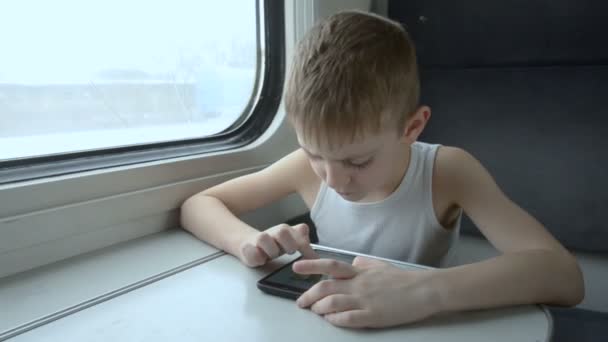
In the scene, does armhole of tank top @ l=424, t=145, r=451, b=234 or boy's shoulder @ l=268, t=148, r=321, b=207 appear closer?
armhole of tank top @ l=424, t=145, r=451, b=234

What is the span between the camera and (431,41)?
52.3 inches

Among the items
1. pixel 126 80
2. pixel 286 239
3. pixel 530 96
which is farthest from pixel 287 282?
pixel 530 96

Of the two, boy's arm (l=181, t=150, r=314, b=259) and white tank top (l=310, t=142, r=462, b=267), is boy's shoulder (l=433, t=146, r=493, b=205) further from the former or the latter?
boy's arm (l=181, t=150, r=314, b=259)

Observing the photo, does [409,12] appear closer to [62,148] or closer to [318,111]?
[318,111]

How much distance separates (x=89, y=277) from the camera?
800 millimetres

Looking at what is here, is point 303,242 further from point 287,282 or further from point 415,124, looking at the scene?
point 415,124

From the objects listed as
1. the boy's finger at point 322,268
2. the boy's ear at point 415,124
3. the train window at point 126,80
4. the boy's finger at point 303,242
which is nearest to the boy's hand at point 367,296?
the boy's finger at point 322,268

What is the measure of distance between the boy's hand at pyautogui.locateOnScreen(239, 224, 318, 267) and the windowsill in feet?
0.39

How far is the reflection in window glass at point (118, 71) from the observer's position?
86 cm

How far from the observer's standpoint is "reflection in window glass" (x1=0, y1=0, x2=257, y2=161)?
34.0 inches

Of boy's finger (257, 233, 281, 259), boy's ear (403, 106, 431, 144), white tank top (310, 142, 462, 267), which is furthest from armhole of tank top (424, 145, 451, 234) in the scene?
boy's finger (257, 233, 281, 259)

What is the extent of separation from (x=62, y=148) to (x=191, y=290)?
16.6 inches

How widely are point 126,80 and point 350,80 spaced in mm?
555

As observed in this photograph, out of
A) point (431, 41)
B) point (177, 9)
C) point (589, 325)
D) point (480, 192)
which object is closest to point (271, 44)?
point (177, 9)
